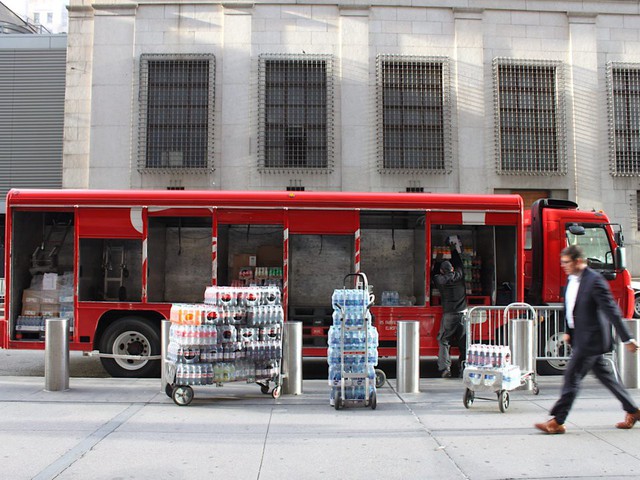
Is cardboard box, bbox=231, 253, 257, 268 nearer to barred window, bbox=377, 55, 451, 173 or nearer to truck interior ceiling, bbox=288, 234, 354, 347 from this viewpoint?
truck interior ceiling, bbox=288, 234, 354, 347

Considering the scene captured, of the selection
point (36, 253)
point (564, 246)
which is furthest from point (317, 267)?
point (36, 253)

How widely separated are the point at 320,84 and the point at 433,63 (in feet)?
12.8

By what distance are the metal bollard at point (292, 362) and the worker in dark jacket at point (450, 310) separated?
2.54 m

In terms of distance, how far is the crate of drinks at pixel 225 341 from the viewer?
7.21 m

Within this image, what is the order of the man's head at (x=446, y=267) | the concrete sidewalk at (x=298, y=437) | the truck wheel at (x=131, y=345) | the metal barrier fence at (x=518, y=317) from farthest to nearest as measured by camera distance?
the truck wheel at (x=131, y=345)
the man's head at (x=446, y=267)
the metal barrier fence at (x=518, y=317)
the concrete sidewalk at (x=298, y=437)

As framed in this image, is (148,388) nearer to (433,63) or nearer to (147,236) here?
(147,236)

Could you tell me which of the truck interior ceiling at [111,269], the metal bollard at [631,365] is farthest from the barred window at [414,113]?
the metal bollard at [631,365]

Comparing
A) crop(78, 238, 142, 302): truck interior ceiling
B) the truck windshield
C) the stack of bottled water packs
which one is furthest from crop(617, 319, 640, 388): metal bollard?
crop(78, 238, 142, 302): truck interior ceiling

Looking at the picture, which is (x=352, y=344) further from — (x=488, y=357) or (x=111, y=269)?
(x=111, y=269)

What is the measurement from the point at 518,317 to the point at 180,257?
18.7 ft

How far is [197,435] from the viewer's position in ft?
19.6

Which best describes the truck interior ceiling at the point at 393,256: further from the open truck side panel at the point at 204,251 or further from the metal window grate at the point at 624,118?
the metal window grate at the point at 624,118

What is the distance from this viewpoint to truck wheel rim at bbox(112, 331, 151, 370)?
365 inches

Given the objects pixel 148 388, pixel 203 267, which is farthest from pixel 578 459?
pixel 203 267
